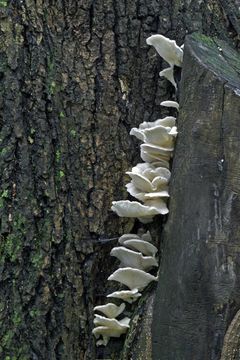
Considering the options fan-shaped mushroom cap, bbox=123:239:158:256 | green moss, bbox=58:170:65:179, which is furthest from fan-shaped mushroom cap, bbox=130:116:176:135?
fan-shaped mushroom cap, bbox=123:239:158:256

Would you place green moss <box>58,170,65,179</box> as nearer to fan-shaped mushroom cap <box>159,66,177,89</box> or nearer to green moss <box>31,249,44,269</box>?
green moss <box>31,249,44,269</box>

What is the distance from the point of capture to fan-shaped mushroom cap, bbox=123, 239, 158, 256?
3070mm

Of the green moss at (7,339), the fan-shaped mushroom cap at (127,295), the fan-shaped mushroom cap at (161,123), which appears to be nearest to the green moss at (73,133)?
the fan-shaped mushroom cap at (161,123)

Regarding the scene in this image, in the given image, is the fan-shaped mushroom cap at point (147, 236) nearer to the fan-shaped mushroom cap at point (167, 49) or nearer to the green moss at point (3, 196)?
the green moss at point (3, 196)

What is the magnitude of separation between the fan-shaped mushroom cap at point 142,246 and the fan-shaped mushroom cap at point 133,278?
0.43 feet

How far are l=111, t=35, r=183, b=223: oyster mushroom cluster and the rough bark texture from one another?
0.08m

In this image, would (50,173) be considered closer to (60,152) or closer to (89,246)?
(60,152)

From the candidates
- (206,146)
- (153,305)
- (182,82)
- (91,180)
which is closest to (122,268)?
(153,305)

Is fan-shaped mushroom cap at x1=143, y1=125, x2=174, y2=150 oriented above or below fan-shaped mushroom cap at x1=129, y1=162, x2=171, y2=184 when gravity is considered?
above

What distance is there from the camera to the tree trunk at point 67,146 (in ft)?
9.89

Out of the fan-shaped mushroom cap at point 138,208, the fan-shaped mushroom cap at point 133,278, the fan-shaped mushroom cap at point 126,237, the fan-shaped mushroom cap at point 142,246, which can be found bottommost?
the fan-shaped mushroom cap at point 133,278

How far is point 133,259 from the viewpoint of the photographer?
10.1ft

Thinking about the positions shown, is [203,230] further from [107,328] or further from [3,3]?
[3,3]

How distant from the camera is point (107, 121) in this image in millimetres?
3289
